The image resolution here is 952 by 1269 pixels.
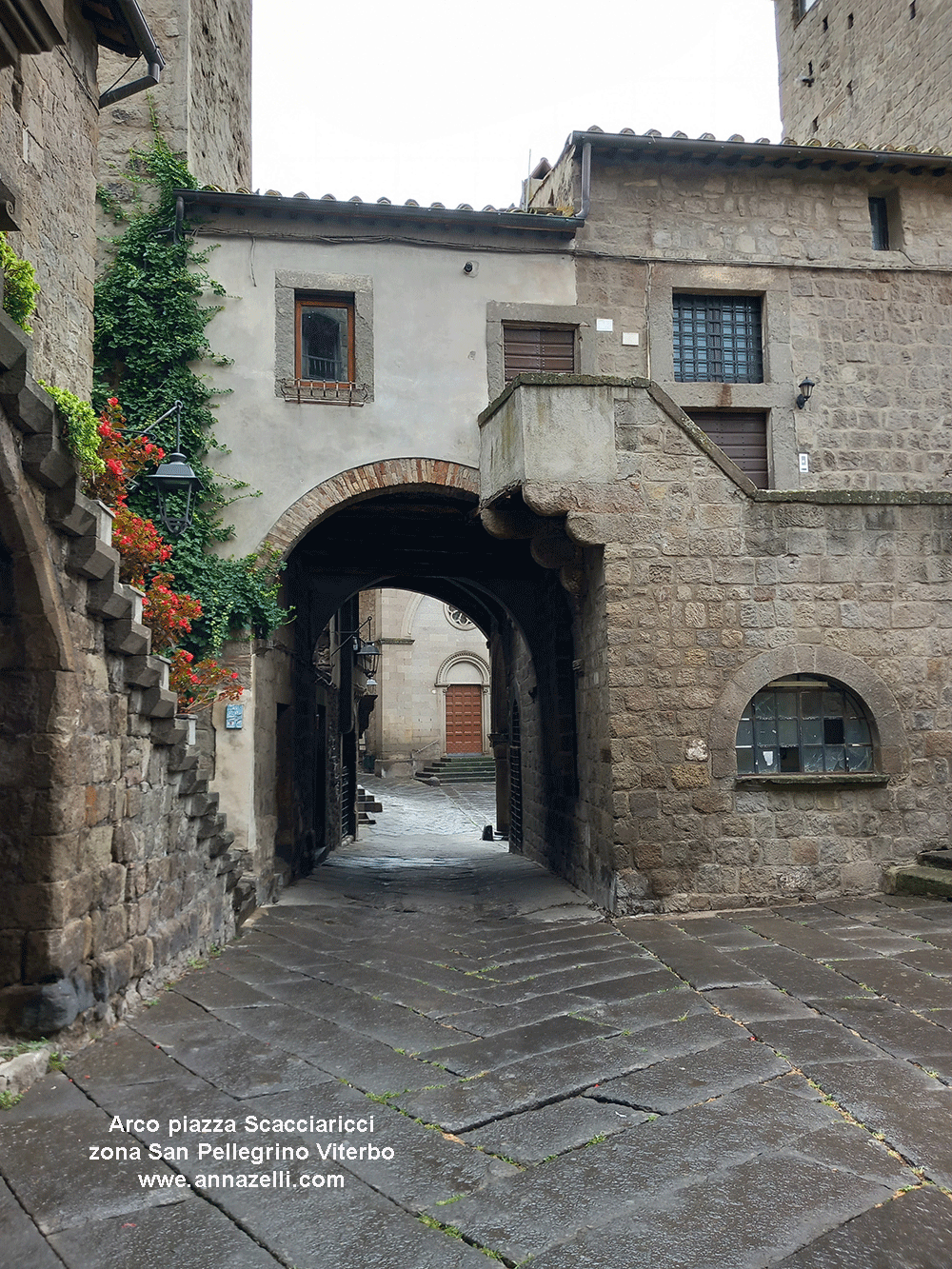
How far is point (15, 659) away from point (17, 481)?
32.8 inches

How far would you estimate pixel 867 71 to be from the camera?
49.7 ft

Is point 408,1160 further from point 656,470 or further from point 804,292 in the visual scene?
point 804,292

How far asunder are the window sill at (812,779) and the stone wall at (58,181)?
5.79 meters

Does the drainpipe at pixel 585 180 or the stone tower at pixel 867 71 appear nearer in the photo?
the drainpipe at pixel 585 180

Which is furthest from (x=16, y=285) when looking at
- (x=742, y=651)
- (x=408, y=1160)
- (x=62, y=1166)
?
(x=742, y=651)

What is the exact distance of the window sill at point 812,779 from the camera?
773 centimetres

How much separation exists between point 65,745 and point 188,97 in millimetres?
8451

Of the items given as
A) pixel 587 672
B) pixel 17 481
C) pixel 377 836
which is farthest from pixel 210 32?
Answer: pixel 377 836

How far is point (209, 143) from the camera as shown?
37.1 feet

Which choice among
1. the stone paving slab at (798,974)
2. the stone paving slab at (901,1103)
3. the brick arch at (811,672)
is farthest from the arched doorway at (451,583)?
the stone paving slab at (901,1103)

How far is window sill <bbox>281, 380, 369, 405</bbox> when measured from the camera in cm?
973

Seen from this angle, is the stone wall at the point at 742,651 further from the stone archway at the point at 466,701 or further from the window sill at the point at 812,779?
the stone archway at the point at 466,701

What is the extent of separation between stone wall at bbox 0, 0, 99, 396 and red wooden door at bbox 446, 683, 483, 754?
81.9 ft

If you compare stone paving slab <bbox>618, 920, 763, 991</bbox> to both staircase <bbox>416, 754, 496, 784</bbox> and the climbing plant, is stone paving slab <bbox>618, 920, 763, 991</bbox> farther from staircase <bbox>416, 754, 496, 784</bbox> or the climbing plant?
staircase <bbox>416, 754, 496, 784</bbox>
